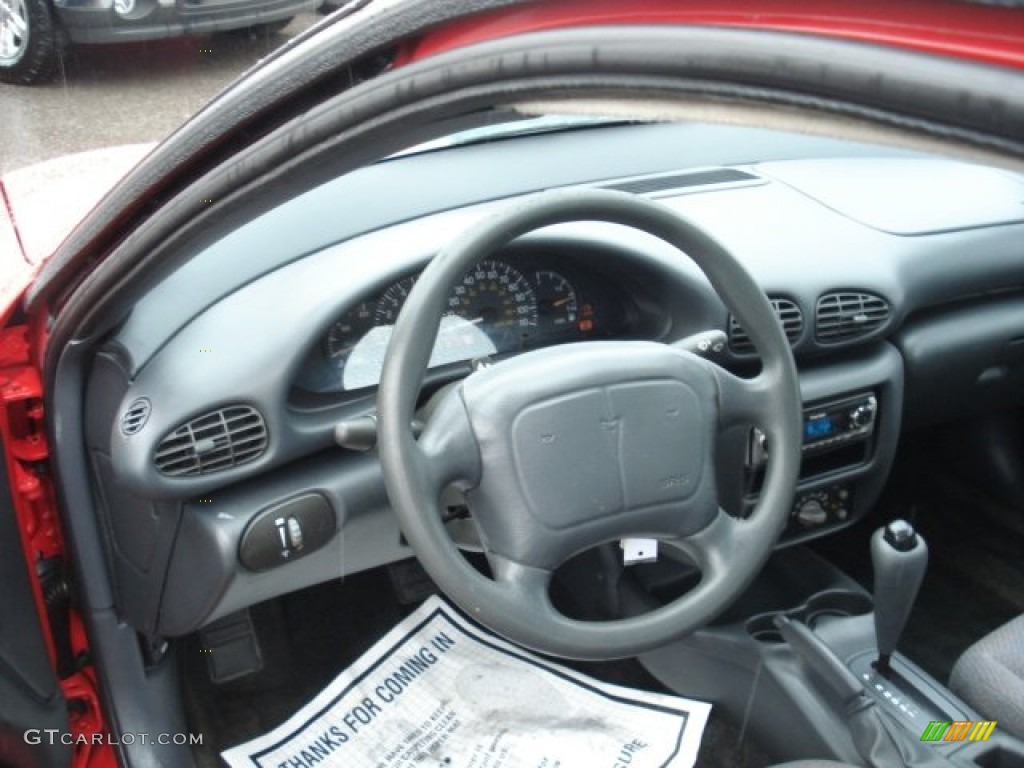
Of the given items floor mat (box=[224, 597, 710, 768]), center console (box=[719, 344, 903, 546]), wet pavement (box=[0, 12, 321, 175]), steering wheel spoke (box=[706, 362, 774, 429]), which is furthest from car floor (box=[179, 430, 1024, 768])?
wet pavement (box=[0, 12, 321, 175])

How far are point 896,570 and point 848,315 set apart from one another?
480 millimetres

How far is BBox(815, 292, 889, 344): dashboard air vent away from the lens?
198cm

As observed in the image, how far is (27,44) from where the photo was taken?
405 cm

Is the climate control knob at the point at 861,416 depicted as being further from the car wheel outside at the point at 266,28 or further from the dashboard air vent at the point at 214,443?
the car wheel outside at the point at 266,28

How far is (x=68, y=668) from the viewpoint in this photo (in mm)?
1924

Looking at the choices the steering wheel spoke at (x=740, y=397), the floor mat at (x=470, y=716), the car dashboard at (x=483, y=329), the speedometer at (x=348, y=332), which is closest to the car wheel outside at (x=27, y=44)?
the car dashboard at (x=483, y=329)

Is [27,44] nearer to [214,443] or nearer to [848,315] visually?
[214,443]

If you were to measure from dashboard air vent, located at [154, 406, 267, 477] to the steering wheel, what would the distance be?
350 mm

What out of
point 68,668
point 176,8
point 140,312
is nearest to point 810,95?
point 140,312

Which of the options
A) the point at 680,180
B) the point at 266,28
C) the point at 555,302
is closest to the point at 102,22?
the point at 266,28

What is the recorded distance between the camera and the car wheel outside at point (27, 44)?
159 inches

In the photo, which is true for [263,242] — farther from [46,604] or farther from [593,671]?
[593,671]

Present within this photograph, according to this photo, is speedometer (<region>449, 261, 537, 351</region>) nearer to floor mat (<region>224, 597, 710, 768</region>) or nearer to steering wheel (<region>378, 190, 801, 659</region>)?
steering wheel (<region>378, 190, 801, 659</region>)

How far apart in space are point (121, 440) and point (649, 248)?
82 cm
